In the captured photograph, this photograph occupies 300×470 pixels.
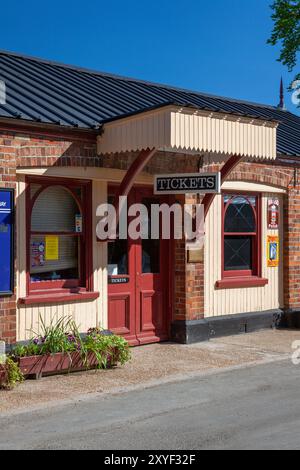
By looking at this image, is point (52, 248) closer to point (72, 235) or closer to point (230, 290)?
point (72, 235)

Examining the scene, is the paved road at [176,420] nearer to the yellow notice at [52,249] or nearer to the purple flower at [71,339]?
the purple flower at [71,339]

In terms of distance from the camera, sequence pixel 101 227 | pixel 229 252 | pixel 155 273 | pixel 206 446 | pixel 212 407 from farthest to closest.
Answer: pixel 229 252
pixel 155 273
pixel 101 227
pixel 212 407
pixel 206 446

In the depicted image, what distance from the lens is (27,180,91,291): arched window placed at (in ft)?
29.0

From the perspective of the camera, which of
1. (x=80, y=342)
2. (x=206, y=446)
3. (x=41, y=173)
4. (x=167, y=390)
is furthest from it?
(x=41, y=173)

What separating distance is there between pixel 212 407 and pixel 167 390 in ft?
2.94

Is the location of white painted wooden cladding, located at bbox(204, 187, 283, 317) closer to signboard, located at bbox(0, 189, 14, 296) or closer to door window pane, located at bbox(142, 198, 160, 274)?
door window pane, located at bbox(142, 198, 160, 274)

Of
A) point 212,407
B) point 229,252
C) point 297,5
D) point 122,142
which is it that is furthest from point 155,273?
point 297,5

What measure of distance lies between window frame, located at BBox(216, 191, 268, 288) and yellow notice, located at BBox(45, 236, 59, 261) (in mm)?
3214

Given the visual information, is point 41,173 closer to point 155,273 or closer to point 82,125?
point 82,125

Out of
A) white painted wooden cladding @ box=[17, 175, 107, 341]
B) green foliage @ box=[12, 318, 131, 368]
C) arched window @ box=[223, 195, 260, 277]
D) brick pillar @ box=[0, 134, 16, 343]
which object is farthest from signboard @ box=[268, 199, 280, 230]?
brick pillar @ box=[0, 134, 16, 343]

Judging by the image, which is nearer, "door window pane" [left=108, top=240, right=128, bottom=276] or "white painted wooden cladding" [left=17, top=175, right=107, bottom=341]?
"white painted wooden cladding" [left=17, top=175, right=107, bottom=341]

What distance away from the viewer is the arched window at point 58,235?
29.0 feet

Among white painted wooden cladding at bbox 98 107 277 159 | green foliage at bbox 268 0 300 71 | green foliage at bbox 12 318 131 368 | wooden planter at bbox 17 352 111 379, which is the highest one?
green foliage at bbox 268 0 300 71

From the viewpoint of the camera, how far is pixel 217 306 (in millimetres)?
11047
